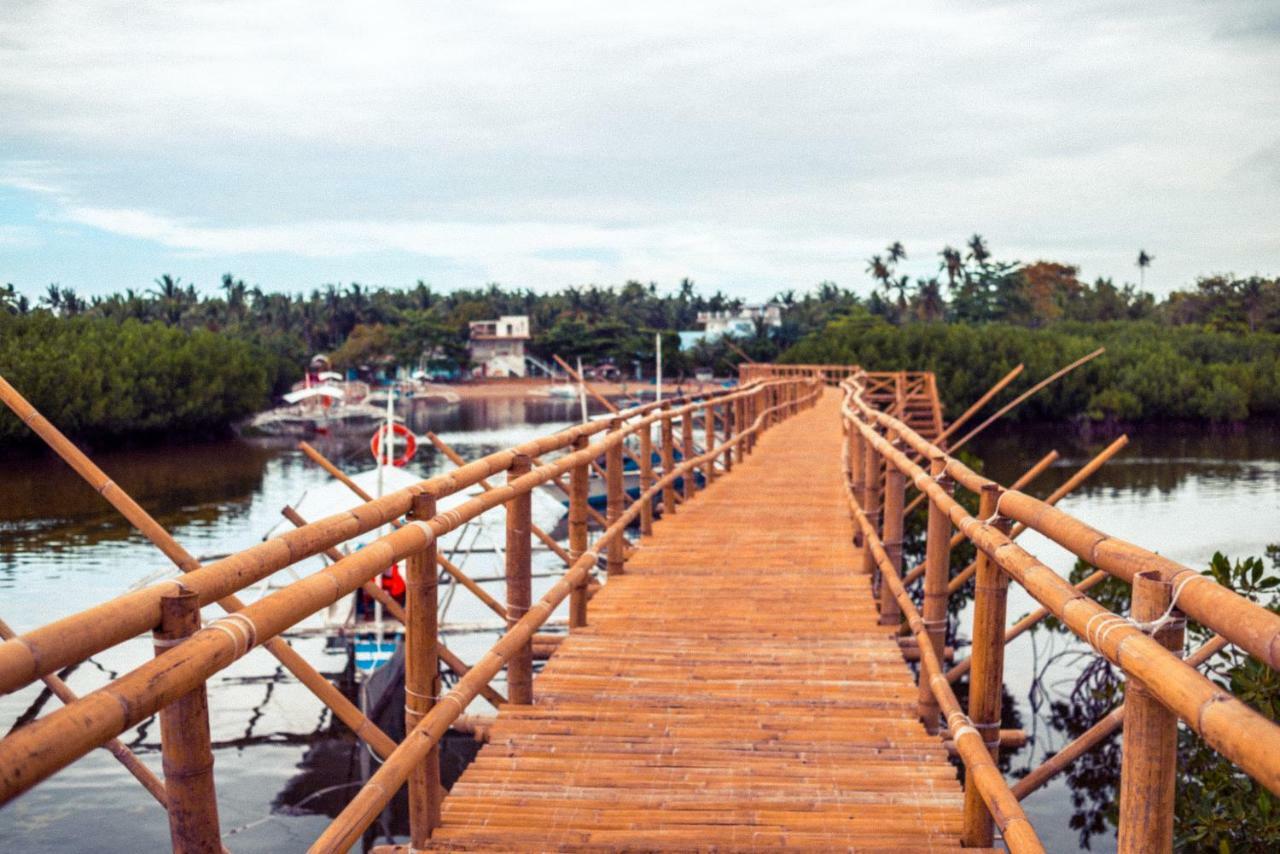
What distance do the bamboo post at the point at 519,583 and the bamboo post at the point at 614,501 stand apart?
2.20 meters

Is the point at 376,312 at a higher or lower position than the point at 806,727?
higher

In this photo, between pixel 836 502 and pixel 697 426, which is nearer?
pixel 836 502

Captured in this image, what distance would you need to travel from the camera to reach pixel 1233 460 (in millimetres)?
38844

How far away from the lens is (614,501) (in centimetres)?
698

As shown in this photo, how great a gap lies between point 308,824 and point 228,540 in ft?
50.8

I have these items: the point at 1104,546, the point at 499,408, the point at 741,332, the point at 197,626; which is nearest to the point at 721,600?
the point at 1104,546

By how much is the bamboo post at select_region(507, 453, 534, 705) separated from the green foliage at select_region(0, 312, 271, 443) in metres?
30.9

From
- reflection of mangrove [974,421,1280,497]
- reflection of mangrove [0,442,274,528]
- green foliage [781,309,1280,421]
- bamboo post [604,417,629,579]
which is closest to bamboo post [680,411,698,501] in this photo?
bamboo post [604,417,629,579]

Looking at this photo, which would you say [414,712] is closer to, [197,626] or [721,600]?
[197,626]

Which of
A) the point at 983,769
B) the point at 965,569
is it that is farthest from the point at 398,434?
the point at 983,769

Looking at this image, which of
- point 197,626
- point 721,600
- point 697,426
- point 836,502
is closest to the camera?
point 197,626

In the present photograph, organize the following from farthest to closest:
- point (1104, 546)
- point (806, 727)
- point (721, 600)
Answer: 1. point (721, 600)
2. point (806, 727)
3. point (1104, 546)

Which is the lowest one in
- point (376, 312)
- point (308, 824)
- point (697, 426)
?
point (308, 824)

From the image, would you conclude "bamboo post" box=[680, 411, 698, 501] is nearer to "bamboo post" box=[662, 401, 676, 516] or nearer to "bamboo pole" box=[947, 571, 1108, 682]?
"bamboo post" box=[662, 401, 676, 516]
